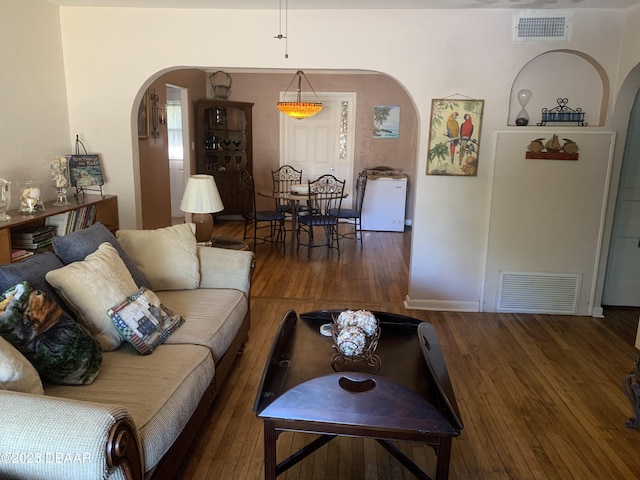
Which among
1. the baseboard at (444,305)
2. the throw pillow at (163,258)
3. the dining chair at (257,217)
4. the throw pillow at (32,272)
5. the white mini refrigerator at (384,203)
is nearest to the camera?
the throw pillow at (32,272)

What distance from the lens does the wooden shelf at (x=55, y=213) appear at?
2750 millimetres

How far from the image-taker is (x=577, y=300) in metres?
3.98

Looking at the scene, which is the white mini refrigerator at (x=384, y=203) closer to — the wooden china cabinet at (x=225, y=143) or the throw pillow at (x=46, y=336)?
the wooden china cabinet at (x=225, y=143)

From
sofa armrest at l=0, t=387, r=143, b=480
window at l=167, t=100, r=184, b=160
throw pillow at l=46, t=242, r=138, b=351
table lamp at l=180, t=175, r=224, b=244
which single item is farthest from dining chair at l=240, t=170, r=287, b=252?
sofa armrest at l=0, t=387, r=143, b=480

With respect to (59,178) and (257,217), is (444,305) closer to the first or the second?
(257,217)

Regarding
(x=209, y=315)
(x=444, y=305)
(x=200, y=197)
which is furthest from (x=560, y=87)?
(x=209, y=315)

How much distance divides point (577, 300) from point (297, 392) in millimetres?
3166

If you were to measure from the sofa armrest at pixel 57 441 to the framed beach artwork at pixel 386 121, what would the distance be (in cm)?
698

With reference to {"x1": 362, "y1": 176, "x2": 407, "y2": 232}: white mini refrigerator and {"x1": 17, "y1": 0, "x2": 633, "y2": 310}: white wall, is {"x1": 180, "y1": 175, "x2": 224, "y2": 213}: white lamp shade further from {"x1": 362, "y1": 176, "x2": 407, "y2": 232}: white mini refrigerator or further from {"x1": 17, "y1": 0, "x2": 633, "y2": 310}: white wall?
{"x1": 362, "y1": 176, "x2": 407, "y2": 232}: white mini refrigerator

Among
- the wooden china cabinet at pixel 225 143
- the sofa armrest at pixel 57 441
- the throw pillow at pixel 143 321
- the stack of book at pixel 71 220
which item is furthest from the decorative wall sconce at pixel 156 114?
the sofa armrest at pixel 57 441

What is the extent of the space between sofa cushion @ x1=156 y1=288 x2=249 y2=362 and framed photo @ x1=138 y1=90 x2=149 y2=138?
2.93 metres

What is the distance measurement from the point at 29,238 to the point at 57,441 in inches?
85.1

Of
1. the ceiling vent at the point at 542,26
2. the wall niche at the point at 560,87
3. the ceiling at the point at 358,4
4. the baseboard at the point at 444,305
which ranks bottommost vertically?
the baseboard at the point at 444,305

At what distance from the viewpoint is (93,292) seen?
2119mm
